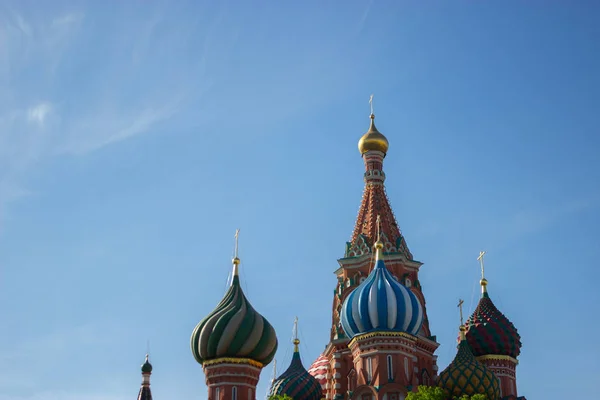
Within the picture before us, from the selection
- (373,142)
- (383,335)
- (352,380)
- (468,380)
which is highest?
(373,142)

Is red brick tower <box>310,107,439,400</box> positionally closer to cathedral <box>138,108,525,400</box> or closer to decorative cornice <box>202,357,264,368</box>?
cathedral <box>138,108,525,400</box>

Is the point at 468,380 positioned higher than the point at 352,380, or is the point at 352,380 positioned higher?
the point at 352,380

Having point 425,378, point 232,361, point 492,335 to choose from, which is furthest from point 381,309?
point 492,335

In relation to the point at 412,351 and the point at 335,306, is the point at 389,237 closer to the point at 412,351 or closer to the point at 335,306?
the point at 335,306

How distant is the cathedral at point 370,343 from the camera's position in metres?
34.3

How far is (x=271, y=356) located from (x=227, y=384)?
6.69 feet

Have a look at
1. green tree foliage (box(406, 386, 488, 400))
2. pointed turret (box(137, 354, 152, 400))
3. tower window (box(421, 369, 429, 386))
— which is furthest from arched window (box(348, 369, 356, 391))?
pointed turret (box(137, 354, 152, 400))

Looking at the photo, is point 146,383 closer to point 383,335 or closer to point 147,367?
point 147,367

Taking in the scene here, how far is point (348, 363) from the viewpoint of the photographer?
3884 centimetres

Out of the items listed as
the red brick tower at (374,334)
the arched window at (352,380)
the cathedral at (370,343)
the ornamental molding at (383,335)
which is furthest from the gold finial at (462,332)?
the arched window at (352,380)

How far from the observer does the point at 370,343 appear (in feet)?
113

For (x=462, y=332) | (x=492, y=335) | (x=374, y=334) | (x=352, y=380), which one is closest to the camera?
(x=374, y=334)

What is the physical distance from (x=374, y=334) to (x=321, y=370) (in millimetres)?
8541

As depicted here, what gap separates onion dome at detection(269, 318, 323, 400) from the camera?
124ft
